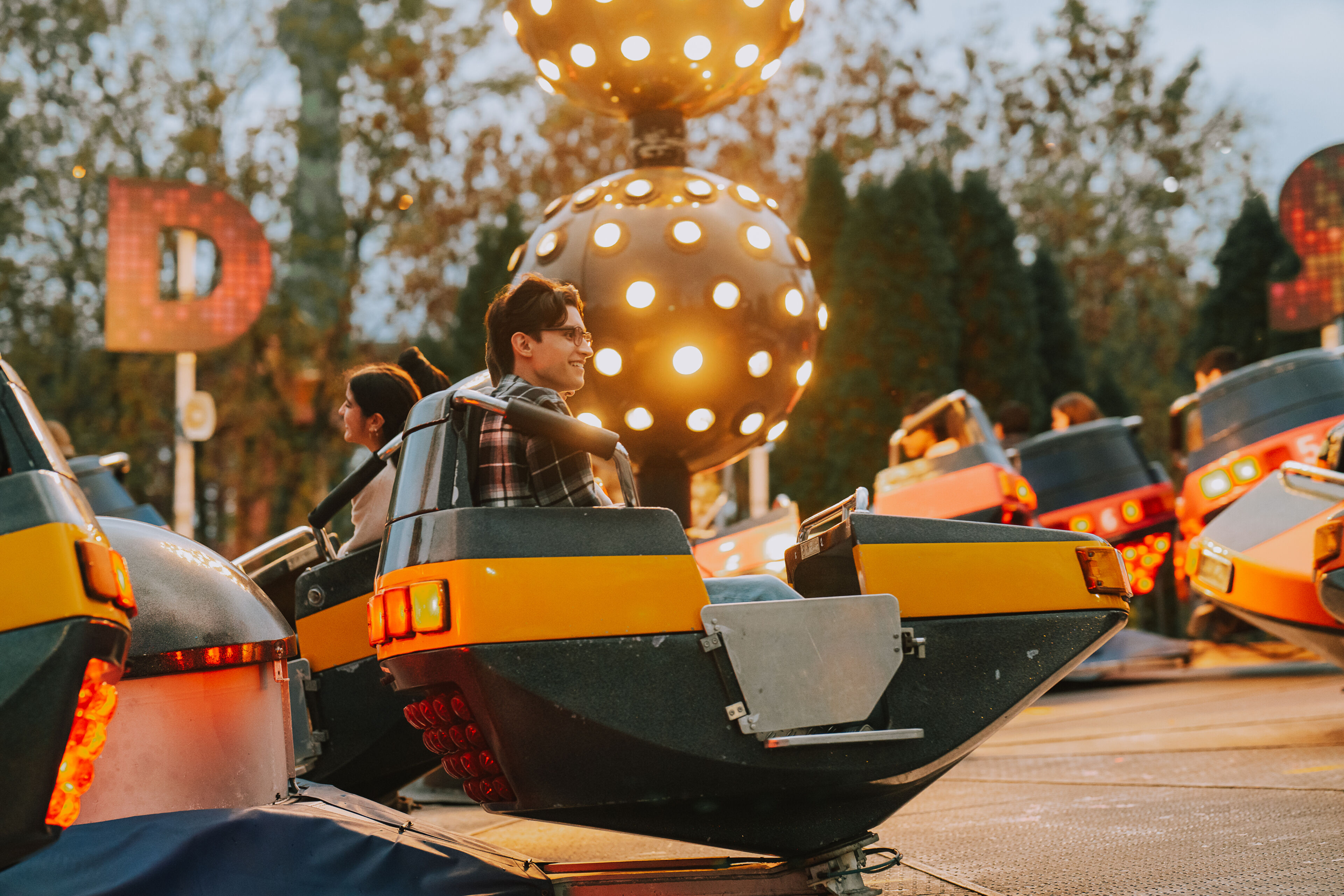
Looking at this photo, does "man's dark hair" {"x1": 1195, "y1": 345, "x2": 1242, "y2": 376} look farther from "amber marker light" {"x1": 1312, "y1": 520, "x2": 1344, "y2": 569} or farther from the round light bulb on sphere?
the round light bulb on sphere

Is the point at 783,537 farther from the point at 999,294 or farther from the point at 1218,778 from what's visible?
the point at 999,294

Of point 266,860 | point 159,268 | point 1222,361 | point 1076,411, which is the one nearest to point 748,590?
point 266,860

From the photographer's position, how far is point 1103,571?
9.86 ft

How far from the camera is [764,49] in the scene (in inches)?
189

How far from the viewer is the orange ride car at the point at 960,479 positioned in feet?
22.9

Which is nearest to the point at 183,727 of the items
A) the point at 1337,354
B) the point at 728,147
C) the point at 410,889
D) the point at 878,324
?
the point at 410,889

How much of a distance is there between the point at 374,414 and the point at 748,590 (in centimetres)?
174

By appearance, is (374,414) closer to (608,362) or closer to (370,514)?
(370,514)

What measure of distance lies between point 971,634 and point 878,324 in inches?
477

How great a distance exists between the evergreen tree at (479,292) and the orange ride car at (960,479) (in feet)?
24.3

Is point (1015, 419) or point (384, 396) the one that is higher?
point (384, 396)

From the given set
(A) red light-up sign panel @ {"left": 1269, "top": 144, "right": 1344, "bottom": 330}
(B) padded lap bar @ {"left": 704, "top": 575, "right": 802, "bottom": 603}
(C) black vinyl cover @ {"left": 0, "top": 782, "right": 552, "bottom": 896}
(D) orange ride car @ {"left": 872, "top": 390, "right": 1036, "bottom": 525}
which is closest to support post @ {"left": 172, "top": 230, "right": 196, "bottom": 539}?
(D) orange ride car @ {"left": 872, "top": 390, "right": 1036, "bottom": 525}

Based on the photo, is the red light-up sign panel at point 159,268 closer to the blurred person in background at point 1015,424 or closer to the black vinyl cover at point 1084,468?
the blurred person in background at point 1015,424

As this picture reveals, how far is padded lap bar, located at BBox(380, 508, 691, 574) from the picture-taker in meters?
2.55
